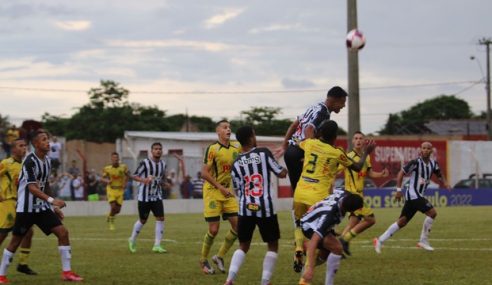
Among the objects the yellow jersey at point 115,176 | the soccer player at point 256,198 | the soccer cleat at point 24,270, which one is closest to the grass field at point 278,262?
the soccer cleat at point 24,270

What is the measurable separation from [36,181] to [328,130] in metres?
4.67

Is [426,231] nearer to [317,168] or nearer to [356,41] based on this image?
[317,168]

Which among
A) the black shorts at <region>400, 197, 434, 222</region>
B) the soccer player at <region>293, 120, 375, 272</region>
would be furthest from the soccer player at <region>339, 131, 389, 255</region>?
the soccer player at <region>293, 120, 375, 272</region>

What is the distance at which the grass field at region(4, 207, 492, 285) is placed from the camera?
558 inches

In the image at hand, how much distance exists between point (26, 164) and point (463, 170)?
5201 centimetres

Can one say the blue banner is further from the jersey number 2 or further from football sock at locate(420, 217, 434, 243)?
the jersey number 2

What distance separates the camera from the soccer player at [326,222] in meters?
11.5

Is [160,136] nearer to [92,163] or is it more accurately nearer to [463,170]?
[92,163]

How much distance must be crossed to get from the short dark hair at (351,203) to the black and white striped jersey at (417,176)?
8544 millimetres

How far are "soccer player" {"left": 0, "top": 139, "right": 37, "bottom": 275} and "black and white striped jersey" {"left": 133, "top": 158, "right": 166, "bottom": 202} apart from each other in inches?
197

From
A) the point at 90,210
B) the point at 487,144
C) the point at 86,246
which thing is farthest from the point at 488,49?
the point at 86,246

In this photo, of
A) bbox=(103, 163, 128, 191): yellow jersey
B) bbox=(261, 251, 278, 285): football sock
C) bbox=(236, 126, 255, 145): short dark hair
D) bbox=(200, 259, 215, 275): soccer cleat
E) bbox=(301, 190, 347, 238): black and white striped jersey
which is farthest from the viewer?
bbox=(103, 163, 128, 191): yellow jersey

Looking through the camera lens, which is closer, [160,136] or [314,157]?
[314,157]

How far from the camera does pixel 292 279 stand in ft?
45.8
